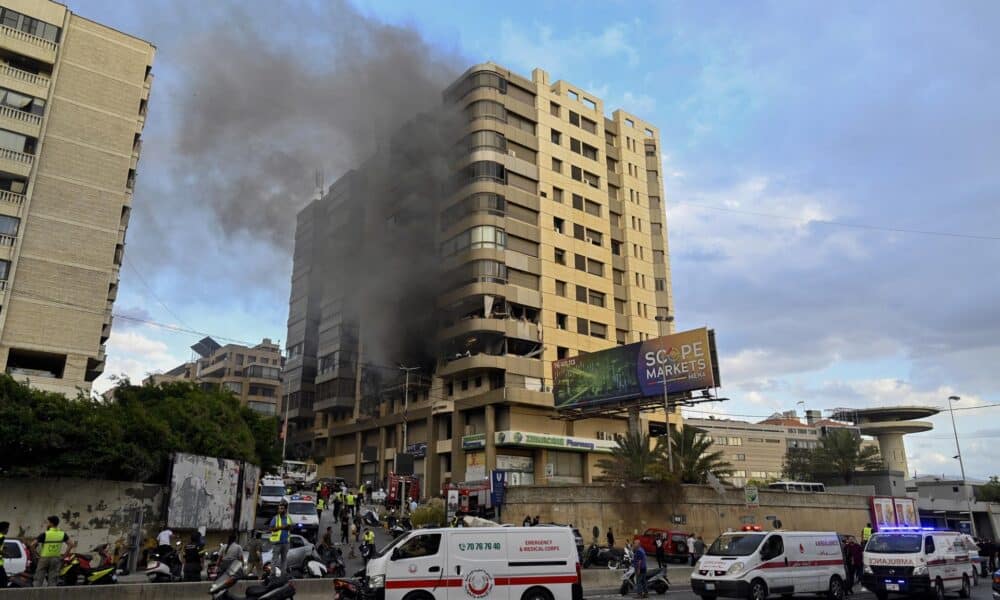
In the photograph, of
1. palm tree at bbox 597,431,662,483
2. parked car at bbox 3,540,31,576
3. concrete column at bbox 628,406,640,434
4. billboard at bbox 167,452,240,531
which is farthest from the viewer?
concrete column at bbox 628,406,640,434

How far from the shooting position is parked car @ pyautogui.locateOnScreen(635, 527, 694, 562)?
91.9ft

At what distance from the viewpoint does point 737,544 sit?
51.6 ft

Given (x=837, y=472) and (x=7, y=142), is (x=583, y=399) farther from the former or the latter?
(x=7, y=142)

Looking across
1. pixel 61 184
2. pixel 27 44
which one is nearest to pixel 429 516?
pixel 61 184

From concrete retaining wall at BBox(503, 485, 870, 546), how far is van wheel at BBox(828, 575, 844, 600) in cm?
1632

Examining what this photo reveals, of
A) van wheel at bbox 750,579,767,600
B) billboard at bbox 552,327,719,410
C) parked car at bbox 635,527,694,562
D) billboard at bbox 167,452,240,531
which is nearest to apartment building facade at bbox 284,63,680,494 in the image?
billboard at bbox 552,327,719,410

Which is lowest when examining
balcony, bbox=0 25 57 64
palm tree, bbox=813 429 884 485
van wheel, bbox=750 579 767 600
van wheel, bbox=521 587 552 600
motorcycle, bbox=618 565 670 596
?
motorcycle, bbox=618 565 670 596

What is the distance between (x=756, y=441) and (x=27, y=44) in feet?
397

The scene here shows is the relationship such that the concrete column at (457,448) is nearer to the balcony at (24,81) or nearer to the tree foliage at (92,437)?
the tree foliage at (92,437)

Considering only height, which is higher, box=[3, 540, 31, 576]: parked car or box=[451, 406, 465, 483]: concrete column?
box=[451, 406, 465, 483]: concrete column

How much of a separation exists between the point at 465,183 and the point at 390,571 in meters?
45.4

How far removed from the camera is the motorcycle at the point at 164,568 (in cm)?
1507

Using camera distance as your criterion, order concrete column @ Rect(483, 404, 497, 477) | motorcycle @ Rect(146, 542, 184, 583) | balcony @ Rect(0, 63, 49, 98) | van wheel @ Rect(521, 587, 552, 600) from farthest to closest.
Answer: concrete column @ Rect(483, 404, 497, 477) → balcony @ Rect(0, 63, 49, 98) → motorcycle @ Rect(146, 542, 184, 583) → van wheel @ Rect(521, 587, 552, 600)

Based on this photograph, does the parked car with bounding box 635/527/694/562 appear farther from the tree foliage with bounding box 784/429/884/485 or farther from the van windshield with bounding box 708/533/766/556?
the tree foliage with bounding box 784/429/884/485
